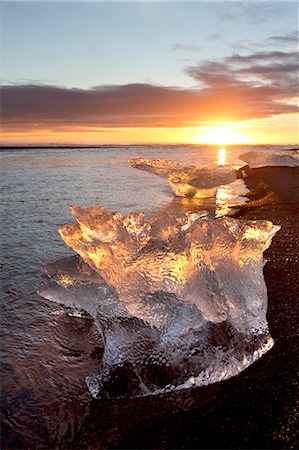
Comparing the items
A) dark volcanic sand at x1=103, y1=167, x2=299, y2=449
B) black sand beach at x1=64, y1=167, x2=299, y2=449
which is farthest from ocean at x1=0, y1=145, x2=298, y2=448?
dark volcanic sand at x1=103, y1=167, x2=299, y2=449

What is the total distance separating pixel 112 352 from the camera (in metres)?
2.79

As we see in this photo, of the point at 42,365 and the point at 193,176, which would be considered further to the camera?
the point at 193,176

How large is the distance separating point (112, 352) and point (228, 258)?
116 cm

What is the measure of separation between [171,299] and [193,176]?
7.45 meters

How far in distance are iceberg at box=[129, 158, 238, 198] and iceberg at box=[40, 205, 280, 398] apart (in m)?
6.77

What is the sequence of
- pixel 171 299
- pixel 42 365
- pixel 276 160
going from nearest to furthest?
1. pixel 42 365
2. pixel 171 299
3. pixel 276 160

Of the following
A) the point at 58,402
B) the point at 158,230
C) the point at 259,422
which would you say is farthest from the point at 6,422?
the point at 158,230

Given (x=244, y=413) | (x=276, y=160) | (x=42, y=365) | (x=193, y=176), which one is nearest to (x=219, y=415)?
(x=244, y=413)

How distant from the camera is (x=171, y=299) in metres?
3.06

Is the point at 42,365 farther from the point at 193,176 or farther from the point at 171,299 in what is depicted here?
the point at 193,176

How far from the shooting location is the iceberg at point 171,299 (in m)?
2.68

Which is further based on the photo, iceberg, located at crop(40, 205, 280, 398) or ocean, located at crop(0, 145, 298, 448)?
iceberg, located at crop(40, 205, 280, 398)

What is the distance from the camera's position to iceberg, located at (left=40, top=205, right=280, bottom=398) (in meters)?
2.68

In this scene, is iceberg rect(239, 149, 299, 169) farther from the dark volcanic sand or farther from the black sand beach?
the black sand beach
